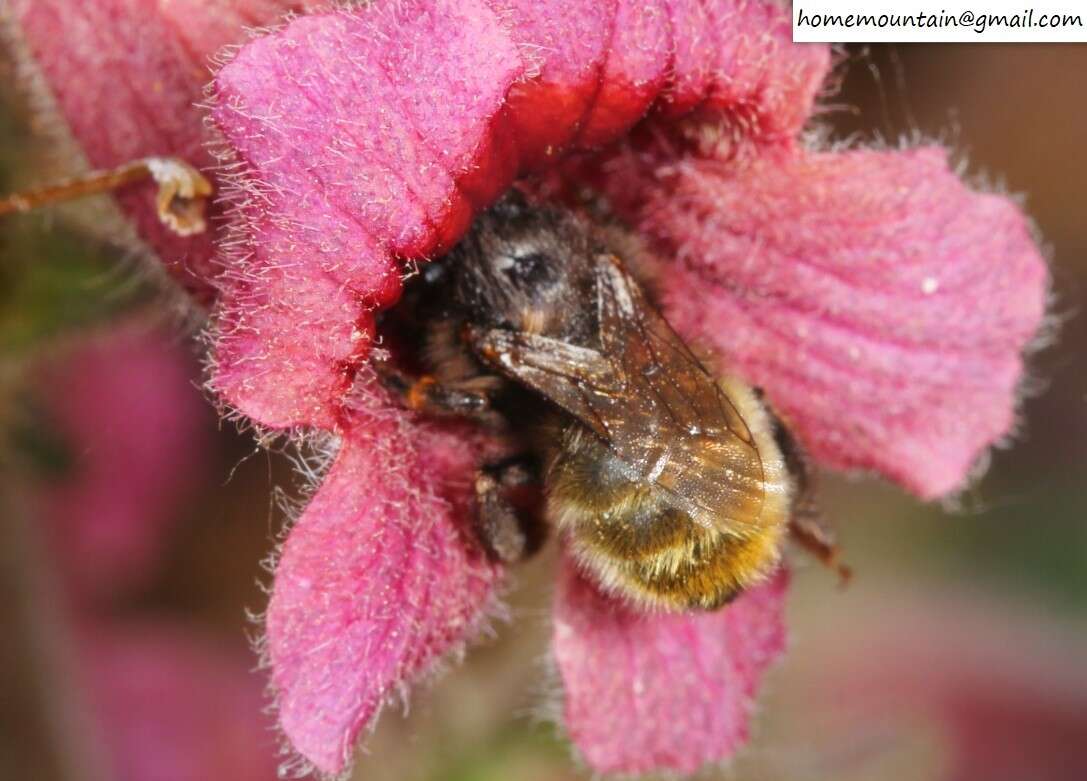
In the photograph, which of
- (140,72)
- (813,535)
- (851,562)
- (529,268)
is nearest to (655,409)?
(529,268)

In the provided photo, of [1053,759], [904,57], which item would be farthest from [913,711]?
[904,57]

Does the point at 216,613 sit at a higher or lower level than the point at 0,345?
lower

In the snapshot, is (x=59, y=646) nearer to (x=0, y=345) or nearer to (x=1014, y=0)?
(x=0, y=345)

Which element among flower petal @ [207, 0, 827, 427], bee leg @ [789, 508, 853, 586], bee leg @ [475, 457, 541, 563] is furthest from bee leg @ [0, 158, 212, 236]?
bee leg @ [789, 508, 853, 586]

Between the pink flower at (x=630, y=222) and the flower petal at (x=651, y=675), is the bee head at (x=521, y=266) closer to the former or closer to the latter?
the pink flower at (x=630, y=222)

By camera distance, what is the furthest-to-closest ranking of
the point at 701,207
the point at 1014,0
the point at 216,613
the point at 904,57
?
the point at 216,613
the point at 904,57
the point at 701,207
the point at 1014,0

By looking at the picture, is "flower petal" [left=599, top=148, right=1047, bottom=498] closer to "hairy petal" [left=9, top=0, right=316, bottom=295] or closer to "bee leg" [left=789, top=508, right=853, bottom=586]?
"bee leg" [left=789, top=508, right=853, bottom=586]
